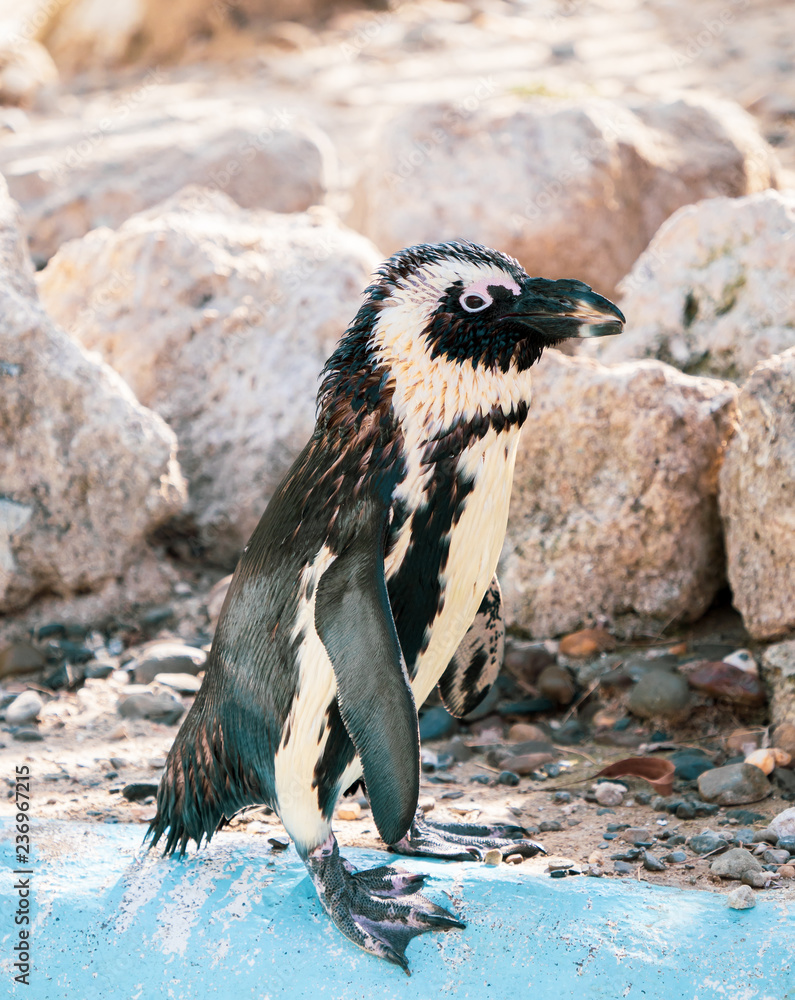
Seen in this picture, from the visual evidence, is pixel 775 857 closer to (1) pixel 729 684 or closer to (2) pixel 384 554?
(1) pixel 729 684

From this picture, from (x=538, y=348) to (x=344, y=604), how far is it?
0.59 metres

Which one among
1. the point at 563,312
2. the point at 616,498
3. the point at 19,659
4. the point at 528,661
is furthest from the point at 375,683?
the point at 19,659

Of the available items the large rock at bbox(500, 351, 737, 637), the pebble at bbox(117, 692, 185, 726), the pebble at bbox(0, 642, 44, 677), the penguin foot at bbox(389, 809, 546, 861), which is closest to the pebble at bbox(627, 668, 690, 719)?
the large rock at bbox(500, 351, 737, 637)

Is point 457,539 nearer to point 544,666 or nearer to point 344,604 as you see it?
point 344,604

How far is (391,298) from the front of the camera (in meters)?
1.96

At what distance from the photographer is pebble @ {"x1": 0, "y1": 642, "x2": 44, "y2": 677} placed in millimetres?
3574

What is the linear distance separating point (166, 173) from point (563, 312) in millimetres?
5628

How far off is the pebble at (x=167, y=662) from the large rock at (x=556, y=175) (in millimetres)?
3237

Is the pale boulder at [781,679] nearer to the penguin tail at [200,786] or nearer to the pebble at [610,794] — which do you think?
→ the pebble at [610,794]

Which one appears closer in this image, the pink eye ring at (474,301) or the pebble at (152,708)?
the pink eye ring at (474,301)

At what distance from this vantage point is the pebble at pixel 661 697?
10.2ft

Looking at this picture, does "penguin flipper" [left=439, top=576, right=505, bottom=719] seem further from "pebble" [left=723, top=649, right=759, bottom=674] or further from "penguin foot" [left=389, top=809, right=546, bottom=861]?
"pebble" [left=723, top=649, right=759, bottom=674]
